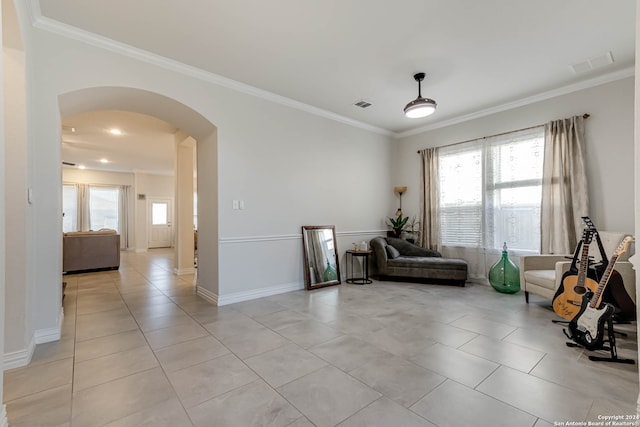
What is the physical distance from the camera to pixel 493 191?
4.65 m

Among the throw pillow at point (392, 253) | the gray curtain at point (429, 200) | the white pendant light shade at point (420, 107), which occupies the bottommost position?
the throw pillow at point (392, 253)

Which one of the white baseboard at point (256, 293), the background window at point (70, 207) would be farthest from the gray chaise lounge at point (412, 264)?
the background window at point (70, 207)

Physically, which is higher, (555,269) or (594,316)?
(555,269)

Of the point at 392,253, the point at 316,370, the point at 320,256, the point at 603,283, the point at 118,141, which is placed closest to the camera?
the point at 316,370

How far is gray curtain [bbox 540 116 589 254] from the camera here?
3730 millimetres

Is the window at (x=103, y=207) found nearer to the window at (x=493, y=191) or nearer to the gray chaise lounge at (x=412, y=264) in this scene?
the gray chaise lounge at (x=412, y=264)

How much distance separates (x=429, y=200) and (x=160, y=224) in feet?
32.0

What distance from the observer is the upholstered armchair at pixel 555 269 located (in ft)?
9.13

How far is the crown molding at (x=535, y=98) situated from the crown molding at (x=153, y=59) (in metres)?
2.10

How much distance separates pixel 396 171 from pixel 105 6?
16.9 ft

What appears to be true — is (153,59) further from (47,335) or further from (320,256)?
(320,256)

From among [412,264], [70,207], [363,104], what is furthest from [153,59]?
[70,207]

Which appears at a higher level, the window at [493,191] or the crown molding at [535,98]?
the crown molding at [535,98]

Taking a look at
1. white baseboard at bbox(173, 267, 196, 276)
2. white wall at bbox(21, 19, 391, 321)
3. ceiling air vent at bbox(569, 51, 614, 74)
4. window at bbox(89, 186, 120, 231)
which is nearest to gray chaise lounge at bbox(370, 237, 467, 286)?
white wall at bbox(21, 19, 391, 321)
